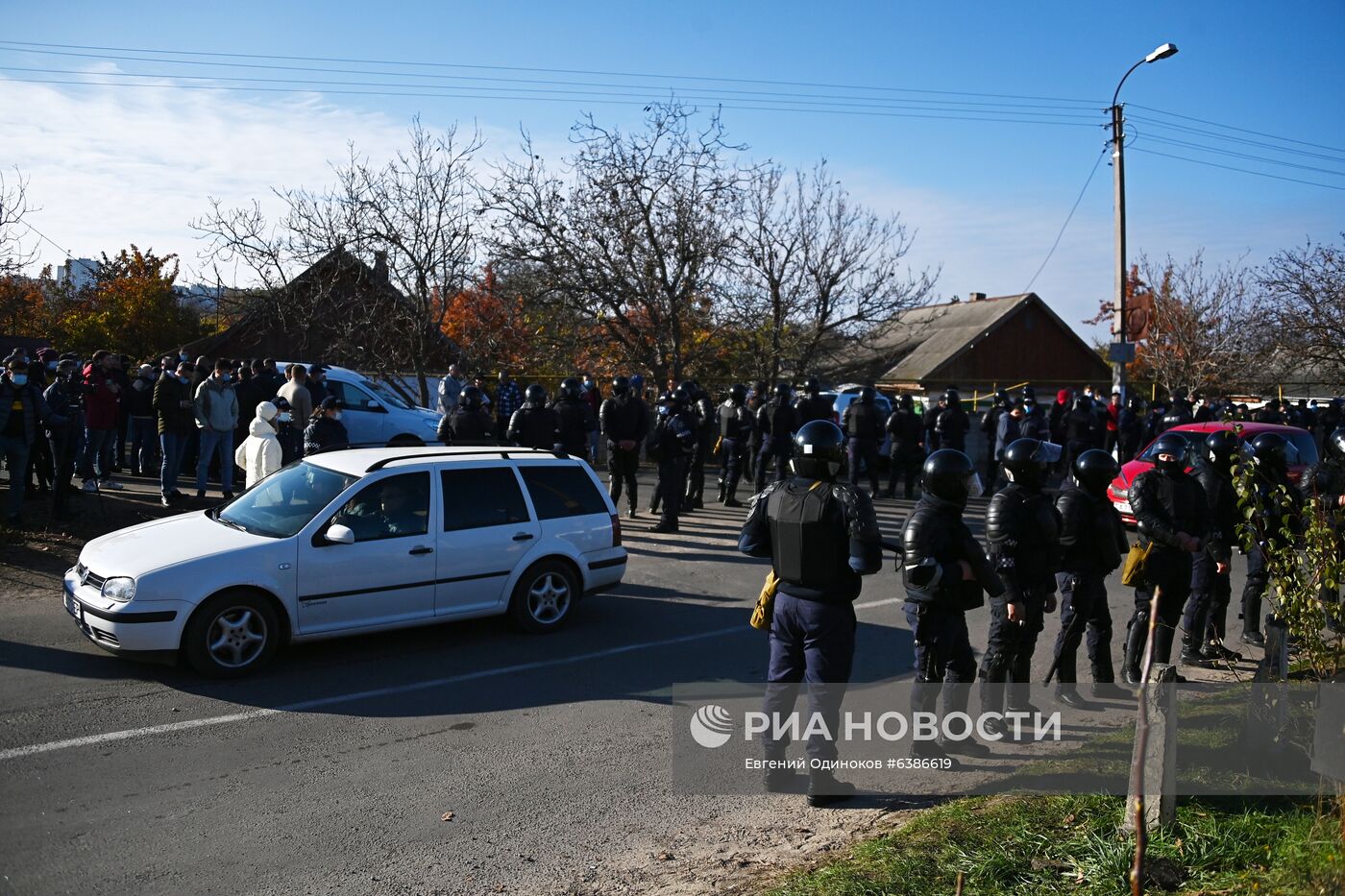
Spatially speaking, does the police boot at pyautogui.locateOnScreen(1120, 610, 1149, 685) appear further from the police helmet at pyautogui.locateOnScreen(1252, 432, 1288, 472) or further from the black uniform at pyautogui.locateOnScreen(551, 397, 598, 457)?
the black uniform at pyautogui.locateOnScreen(551, 397, 598, 457)

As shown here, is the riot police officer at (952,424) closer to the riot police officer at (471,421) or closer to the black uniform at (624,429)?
the black uniform at (624,429)

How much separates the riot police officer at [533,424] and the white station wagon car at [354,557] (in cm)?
354

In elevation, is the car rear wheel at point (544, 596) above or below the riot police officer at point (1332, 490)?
below

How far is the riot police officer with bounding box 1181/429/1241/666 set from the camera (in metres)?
7.97

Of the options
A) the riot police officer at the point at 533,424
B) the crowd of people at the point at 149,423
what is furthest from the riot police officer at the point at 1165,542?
the crowd of people at the point at 149,423

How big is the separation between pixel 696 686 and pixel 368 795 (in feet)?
8.46

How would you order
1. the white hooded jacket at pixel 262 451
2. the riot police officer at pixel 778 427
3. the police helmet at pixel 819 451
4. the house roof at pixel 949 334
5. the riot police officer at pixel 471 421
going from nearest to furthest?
the police helmet at pixel 819 451 → the white hooded jacket at pixel 262 451 → the riot police officer at pixel 471 421 → the riot police officer at pixel 778 427 → the house roof at pixel 949 334

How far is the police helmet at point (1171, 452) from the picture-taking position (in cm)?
764

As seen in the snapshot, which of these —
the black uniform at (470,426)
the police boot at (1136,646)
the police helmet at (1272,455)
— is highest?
the black uniform at (470,426)

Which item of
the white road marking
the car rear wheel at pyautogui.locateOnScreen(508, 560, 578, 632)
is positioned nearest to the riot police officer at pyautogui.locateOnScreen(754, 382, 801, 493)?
the white road marking

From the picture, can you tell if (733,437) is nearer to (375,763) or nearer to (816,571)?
(375,763)

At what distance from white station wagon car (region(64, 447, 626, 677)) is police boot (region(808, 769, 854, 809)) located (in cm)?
369

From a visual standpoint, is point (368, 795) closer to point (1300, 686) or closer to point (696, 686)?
point (696, 686)

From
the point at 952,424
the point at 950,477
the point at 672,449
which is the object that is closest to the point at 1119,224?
the point at 952,424
